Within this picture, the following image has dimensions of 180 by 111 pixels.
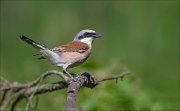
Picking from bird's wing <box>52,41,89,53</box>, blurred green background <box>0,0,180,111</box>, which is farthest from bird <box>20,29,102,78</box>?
blurred green background <box>0,0,180,111</box>

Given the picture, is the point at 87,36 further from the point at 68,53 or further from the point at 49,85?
the point at 49,85

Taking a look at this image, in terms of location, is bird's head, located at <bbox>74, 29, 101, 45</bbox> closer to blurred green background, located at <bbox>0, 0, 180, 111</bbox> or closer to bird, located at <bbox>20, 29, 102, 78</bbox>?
bird, located at <bbox>20, 29, 102, 78</bbox>

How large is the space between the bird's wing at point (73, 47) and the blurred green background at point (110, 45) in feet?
3.27

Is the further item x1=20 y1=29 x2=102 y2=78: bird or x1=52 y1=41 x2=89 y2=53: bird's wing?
x1=52 y1=41 x2=89 y2=53: bird's wing

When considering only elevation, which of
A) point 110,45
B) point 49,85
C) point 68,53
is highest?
point 68,53

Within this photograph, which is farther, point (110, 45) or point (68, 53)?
point (110, 45)

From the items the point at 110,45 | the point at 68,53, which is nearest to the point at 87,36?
the point at 68,53

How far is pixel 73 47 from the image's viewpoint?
5262 millimetres

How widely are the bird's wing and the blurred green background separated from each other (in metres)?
1.00

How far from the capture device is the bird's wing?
16.8 ft

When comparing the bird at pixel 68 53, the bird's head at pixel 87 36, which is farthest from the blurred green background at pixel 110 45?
the bird at pixel 68 53

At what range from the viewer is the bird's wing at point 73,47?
513cm

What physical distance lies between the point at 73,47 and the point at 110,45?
4.91m

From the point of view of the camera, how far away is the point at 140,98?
20.7ft
